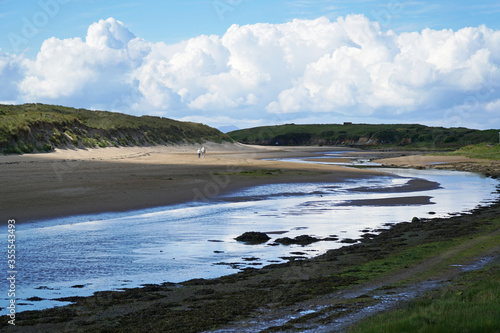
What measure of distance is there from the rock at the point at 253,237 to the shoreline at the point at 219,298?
8.79 feet

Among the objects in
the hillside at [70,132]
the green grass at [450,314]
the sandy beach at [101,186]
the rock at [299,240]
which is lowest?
the rock at [299,240]

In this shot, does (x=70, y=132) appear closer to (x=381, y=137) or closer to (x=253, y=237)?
(x=253, y=237)

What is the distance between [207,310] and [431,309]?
3369mm

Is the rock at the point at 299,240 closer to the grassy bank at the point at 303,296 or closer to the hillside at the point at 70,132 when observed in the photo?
the grassy bank at the point at 303,296

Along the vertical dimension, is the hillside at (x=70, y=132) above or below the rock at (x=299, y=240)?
above

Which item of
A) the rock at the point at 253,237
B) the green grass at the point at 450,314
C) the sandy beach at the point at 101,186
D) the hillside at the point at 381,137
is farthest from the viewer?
the hillside at the point at 381,137

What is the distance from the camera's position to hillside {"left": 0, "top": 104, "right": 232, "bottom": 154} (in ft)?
168

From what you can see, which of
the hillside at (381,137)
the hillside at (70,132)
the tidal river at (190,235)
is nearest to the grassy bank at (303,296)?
the tidal river at (190,235)

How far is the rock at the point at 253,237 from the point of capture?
15570 millimetres

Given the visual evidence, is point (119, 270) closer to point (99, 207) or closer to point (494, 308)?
point (494, 308)

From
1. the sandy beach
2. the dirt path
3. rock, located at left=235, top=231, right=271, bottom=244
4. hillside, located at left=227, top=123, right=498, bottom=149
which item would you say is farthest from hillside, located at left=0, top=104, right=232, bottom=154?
hillside, located at left=227, top=123, right=498, bottom=149

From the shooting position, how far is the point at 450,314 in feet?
22.7

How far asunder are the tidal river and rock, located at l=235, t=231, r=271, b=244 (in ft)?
0.91

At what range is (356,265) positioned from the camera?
39.8 ft
